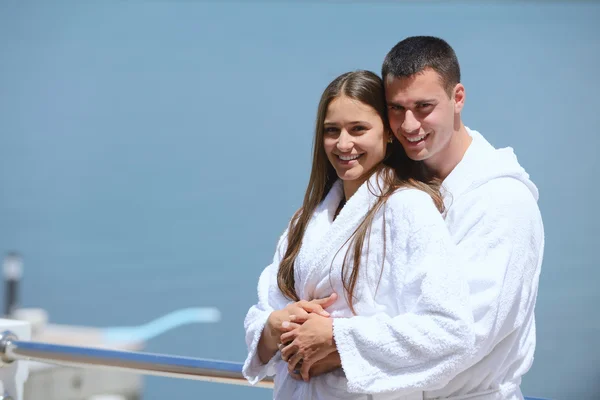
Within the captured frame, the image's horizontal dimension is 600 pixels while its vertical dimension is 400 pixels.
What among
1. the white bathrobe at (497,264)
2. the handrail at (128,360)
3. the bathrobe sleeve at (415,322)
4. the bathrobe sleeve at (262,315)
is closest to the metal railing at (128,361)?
the handrail at (128,360)

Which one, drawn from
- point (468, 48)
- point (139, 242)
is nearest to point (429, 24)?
point (468, 48)

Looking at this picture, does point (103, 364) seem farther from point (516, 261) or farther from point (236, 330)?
point (236, 330)

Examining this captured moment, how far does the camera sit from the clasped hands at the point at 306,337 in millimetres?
1158

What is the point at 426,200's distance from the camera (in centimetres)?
116

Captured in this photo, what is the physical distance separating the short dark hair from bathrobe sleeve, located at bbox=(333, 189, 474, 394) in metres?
0.21

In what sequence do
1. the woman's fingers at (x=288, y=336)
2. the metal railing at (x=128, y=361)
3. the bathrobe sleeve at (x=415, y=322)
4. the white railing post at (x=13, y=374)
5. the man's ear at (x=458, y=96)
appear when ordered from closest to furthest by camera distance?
the bathrobe sleeve at (x=415, y=322)
the woman's fingers at (x=288, y=336)
the man's ear at (x=458, y=96)
the metal railing at (x=128, y=361)
the white railing post at (x=13, y=374)

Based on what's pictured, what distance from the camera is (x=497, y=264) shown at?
1128 mm

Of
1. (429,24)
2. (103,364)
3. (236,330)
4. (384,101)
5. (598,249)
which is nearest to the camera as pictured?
(384,101)

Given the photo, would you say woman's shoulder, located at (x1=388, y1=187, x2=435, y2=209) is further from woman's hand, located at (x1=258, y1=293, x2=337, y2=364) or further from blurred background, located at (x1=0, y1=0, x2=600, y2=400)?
blurred background, located at (x1=0, y1=0, x2=600, y2=400)

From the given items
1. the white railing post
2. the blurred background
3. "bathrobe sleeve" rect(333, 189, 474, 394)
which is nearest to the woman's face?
"bathrobe sleeve" rect(333, 189, 474, 394)

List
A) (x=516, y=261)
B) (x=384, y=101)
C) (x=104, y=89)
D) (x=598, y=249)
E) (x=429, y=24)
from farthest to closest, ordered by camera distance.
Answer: (x=104, y=89) → (x=429, y=24) → (x=598, y=249) → (x=384, y=101) → (x=516, y=261)

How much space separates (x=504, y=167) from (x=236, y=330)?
55.6 ft

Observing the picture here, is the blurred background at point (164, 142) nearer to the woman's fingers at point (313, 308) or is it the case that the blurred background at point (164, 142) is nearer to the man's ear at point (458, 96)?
the man's ear at point (458, 96)

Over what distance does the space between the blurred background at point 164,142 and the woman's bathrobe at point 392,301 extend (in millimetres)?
14607
